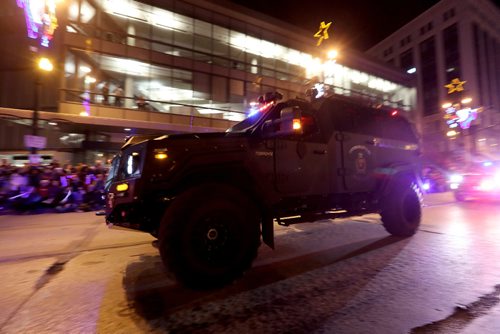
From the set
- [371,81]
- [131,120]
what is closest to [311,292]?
[131,120]

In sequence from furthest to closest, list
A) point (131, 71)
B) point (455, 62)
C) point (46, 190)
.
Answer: point (455, 62)
point (131, 71)
point (46, 190)

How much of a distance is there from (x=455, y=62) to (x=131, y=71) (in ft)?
198

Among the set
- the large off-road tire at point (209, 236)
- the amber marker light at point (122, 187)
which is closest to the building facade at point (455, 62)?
the large off-road tire at point (209, 236)

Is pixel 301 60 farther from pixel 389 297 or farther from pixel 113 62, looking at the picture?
pixel 389 297

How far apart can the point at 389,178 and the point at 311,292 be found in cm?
335

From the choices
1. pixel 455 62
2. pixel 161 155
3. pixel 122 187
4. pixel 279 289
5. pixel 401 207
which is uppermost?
pixel 455 62

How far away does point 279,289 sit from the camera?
3.78 metres

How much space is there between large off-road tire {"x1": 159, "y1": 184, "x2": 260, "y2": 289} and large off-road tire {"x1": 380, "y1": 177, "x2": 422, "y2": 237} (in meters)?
3.35

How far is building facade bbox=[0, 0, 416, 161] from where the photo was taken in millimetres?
18219

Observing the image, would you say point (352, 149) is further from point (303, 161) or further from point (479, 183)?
point (479, 183)

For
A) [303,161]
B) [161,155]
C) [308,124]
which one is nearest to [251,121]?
[308,124]

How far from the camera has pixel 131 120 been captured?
19.1m

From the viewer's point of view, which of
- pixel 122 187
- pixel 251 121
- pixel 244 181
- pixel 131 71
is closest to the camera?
pixel 122 187

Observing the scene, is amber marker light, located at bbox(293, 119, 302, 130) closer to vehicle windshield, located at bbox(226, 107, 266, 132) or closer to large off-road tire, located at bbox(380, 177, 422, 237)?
vehicle windshield, located at bbox(226, 107, 266, 132)
